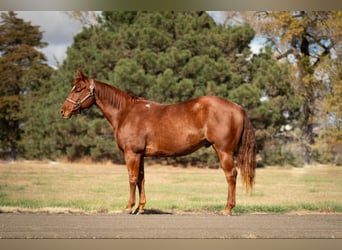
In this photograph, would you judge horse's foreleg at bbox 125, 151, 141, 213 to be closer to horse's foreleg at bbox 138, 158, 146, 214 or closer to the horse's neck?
horse's foreleg at bbox 138, 158, 146, 214

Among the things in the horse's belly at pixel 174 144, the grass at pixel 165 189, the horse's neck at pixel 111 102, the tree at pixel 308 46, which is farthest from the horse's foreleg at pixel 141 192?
the tree at pixel 308 46

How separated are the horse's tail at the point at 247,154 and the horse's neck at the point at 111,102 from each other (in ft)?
4.12

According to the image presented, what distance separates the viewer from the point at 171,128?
571 centimetres

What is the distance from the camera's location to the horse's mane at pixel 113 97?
19.2 ft

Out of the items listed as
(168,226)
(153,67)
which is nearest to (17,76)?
(153,67)

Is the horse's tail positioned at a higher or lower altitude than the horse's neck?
lower

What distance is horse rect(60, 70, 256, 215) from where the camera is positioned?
560 centimetres

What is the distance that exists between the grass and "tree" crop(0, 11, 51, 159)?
1.36 ft

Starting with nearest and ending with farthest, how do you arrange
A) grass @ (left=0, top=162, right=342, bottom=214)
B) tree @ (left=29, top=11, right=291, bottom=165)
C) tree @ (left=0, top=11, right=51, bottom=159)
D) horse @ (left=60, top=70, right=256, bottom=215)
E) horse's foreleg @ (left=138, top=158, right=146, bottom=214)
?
1. horse @ (left=60, top=70, right=256, bottom=215)
2. horse's foreleg @ (left=138, top=158, right=146, bottom=214)
3. grass @ (left=0, top=162, right=342, bottom=214)
4. tree @ (left=0, top=11, right=51, bottom=159)
5. tree @ (left=29, top=11, right=291, bottom=165)

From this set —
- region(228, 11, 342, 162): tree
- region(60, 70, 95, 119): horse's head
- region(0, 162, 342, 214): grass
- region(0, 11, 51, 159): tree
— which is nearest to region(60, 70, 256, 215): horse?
region(60, 70, 95, 119): horse's head

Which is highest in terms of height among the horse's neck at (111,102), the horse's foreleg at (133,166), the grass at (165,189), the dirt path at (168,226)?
the horse's neck at (111,102)

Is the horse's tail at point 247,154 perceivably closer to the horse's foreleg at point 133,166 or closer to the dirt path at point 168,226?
the dirt path at point 168,226

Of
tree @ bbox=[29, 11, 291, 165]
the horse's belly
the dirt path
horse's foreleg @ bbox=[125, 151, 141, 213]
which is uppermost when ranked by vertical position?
tree @ bbox=[29, 11, 291, 165]

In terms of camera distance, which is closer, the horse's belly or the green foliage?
the horse's belly
